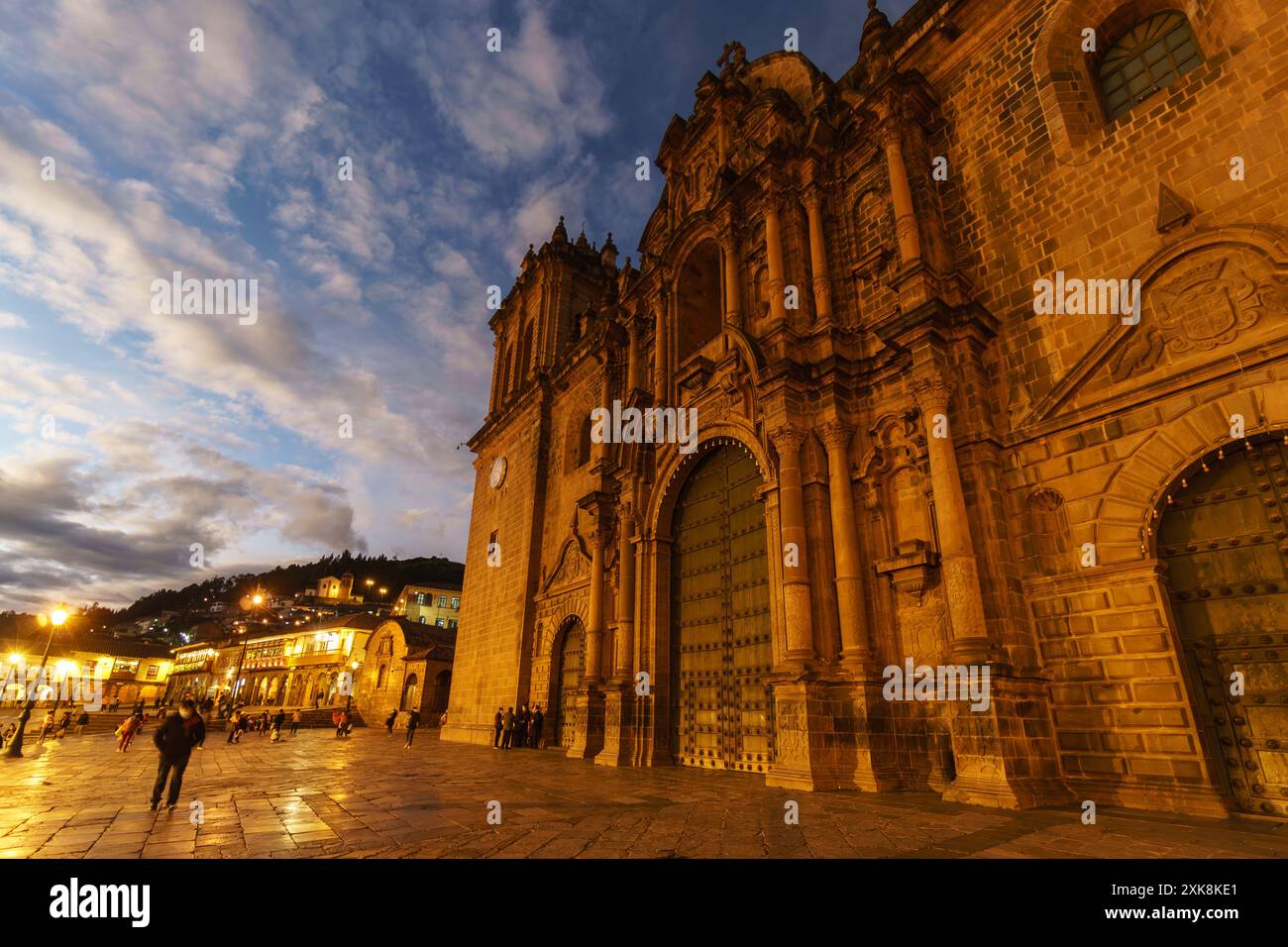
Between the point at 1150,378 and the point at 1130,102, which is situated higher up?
the point at 1130,102

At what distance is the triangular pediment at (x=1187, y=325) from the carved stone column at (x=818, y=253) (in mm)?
4362

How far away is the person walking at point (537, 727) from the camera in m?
16.8

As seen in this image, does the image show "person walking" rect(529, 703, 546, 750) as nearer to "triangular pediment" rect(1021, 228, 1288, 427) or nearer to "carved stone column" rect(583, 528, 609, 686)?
"carved stone column" rect(583, 528, 609, 686)

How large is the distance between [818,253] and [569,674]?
12887 millimetres

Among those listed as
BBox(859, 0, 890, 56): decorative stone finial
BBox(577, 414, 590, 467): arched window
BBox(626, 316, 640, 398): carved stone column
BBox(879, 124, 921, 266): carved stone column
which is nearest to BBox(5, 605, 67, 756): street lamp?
BBox(577, 414, 590, 467): arched window

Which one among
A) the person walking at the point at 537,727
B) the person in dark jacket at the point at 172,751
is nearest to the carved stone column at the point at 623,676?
the person walking at the point at 537,727

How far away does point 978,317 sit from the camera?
920 centimetres

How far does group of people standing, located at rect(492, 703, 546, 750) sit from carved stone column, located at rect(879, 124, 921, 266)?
14.8 metres

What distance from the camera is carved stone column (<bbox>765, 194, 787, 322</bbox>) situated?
39.5ft
